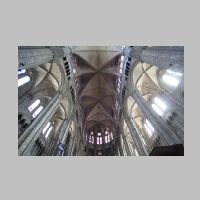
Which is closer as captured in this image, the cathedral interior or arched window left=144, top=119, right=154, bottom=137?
the cathedral interior

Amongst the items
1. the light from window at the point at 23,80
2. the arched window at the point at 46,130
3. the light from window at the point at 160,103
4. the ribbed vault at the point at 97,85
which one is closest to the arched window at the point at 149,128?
the light from window at the point at 160,103

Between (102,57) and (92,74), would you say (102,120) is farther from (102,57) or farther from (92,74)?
(102,57)

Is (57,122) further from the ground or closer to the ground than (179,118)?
closer to the ground

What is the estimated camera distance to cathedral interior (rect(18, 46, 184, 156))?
30.3ft

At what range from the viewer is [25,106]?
1432cm

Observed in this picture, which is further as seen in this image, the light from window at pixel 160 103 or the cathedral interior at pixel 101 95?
the light from window at pixel 160 103

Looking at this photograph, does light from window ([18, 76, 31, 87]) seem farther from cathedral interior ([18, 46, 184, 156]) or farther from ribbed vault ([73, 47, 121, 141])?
ribbed vault ([73, 47, 121, 141])

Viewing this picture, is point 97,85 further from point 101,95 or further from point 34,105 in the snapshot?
point 34,105

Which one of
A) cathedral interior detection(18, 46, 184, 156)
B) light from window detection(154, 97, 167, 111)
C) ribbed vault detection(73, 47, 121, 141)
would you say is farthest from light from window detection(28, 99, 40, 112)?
light from window detection(154, 97, 167, 111)

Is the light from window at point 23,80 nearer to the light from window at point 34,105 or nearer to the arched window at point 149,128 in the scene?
the light from window at point 34,105

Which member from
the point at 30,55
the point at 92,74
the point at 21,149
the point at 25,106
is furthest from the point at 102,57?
the point at 21,149

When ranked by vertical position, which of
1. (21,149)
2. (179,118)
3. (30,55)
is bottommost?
(21,149)

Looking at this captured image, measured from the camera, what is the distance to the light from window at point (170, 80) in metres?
12.4

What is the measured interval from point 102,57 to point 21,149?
15.6 m
